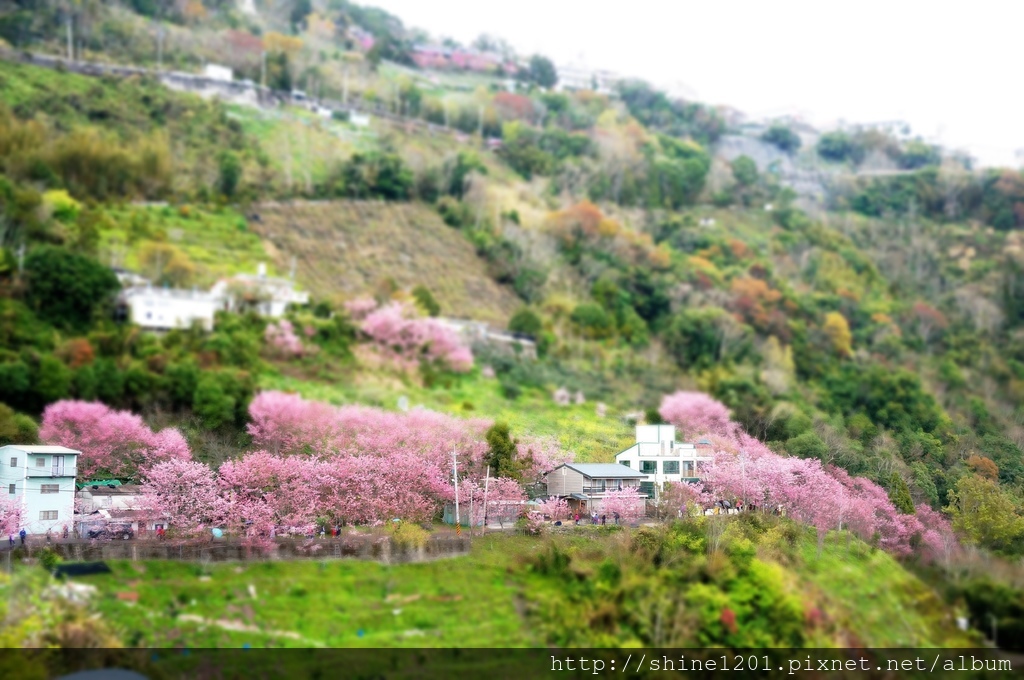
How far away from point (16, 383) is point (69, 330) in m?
4.74

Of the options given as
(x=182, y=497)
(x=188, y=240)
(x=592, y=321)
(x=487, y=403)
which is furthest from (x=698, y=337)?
(x=182, y=497)

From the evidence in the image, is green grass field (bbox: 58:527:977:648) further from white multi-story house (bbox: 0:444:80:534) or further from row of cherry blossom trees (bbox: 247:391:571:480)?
row of cherry blossom trees (bbox: 247:391:571:480)

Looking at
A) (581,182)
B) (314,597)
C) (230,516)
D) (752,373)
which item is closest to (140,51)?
(581,182)

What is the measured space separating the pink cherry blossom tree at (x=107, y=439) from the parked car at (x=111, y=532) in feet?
7.72

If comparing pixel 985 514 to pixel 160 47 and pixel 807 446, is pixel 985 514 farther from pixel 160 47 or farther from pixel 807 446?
pixel 160 47

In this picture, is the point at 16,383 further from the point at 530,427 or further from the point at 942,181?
the point at 942,181

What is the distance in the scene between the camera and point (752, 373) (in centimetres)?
3875

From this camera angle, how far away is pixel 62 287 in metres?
33.1

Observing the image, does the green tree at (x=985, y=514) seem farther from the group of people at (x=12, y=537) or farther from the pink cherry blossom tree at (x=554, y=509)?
the group of people at (x=12, y=537)

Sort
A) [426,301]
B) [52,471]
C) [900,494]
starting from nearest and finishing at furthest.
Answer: [52,471]
[900,494]
[426,301]

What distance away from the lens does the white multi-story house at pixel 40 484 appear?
67.5 feet

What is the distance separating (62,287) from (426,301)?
1407 cm

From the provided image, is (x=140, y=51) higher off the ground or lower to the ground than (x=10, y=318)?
higher

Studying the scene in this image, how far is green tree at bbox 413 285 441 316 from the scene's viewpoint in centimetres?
4122
